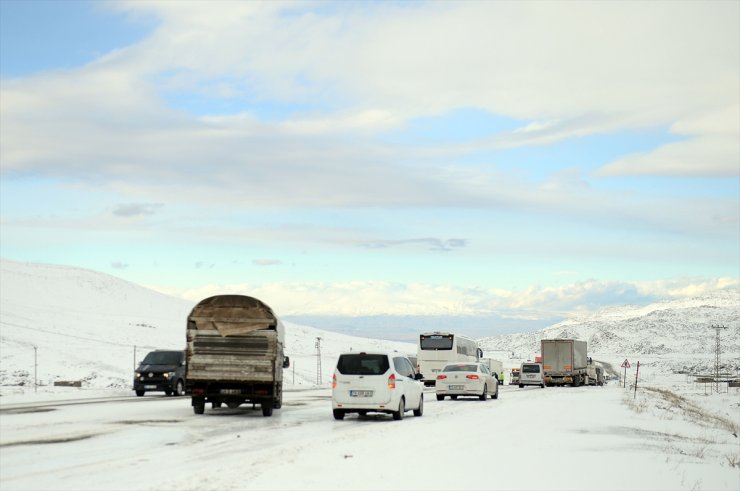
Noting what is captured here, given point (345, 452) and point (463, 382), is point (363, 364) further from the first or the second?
point (463, 382)

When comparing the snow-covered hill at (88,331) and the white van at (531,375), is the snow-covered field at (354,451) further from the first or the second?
the white van at (531,375)

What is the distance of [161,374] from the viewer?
36562mm

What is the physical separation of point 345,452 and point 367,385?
28.4 ft

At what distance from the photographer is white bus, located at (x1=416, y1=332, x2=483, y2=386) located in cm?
5700

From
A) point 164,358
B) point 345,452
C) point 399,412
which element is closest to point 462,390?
point 399,412

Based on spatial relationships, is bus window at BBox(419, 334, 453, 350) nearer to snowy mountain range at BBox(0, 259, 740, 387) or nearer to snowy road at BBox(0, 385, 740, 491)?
snowy mountain range at BBox(0, 259, 740, 387)

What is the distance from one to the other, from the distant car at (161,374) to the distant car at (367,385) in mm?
13731

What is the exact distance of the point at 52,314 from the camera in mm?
115875

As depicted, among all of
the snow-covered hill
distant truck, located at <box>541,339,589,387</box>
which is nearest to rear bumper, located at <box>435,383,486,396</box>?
the snow-covered hill

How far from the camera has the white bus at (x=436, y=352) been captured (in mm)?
57000

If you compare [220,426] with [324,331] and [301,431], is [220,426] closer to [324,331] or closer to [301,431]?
[301,431]

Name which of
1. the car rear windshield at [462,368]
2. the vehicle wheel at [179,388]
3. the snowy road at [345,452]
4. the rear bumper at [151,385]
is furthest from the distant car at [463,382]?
the rear bumper at [151,385]

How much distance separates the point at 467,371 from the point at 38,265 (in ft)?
530

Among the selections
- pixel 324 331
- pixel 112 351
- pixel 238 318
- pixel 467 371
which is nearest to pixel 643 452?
pixel 238 318
